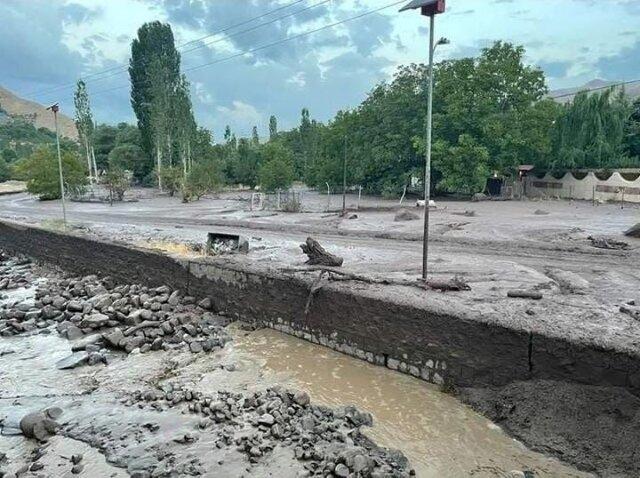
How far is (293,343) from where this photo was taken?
10.2m

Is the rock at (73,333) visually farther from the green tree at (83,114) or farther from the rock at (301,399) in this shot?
the green tree at (83,114)

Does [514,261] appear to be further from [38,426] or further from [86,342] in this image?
[38,426]

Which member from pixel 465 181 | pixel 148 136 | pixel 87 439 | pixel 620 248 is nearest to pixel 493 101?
pixel 465 181

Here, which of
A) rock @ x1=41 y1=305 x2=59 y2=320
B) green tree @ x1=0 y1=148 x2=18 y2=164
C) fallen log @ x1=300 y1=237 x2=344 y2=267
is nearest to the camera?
fallen log @ x1=300 y1=237 x2=344 y2=267

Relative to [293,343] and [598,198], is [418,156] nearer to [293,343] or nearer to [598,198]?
[598,198]

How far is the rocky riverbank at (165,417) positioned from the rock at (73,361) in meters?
0.03

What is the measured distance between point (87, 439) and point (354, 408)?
12.9 feet

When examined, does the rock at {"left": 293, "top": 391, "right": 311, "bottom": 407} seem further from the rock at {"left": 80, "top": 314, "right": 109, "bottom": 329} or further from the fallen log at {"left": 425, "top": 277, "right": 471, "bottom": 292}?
the rock at {"left": 80, "top": 314, "right": 109, "bottom": 329}

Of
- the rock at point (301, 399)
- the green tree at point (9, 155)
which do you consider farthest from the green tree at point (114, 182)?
the green tree at point (9, 155)

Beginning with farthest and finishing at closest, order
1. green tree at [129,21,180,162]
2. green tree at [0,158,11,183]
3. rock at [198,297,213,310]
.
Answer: green tree at [0,158,11,183], green tree at [129,21,180,162], rock at [198,297,213,310]

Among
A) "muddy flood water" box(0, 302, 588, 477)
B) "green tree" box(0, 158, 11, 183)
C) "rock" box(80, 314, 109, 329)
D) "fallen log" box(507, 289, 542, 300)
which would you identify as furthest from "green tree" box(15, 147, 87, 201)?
"fallen log" box(507, 289, 542, 300)

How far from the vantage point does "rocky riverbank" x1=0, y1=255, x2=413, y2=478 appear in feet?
20.0

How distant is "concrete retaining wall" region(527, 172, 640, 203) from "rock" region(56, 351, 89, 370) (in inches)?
1185

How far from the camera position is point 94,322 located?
37.7 ft
